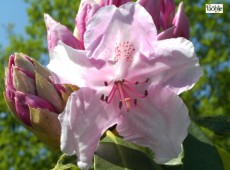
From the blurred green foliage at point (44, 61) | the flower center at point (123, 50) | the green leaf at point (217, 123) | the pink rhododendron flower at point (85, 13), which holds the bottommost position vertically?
the blurred green foliage at point (44, 61)

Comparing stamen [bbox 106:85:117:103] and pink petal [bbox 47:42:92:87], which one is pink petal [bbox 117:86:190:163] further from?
pink petal [bbox 47:42:92:87]

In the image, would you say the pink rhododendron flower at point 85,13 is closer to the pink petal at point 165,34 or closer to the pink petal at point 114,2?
the pink petal at point 114,2

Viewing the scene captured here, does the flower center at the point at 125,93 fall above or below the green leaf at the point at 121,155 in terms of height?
above

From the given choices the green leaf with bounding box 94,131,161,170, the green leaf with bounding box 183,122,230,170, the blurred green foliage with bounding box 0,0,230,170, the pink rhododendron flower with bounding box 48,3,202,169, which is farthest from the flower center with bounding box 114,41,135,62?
the blurred green foliage with bounding box 0,0,230,170

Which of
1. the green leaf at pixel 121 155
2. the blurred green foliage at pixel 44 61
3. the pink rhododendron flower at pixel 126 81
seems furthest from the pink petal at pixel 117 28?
the blurred green foliage at pixel 44 61

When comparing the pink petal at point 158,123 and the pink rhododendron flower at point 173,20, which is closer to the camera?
the pink petal at point 158,123

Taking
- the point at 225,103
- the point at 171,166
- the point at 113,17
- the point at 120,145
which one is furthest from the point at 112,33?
the point at 225,103
